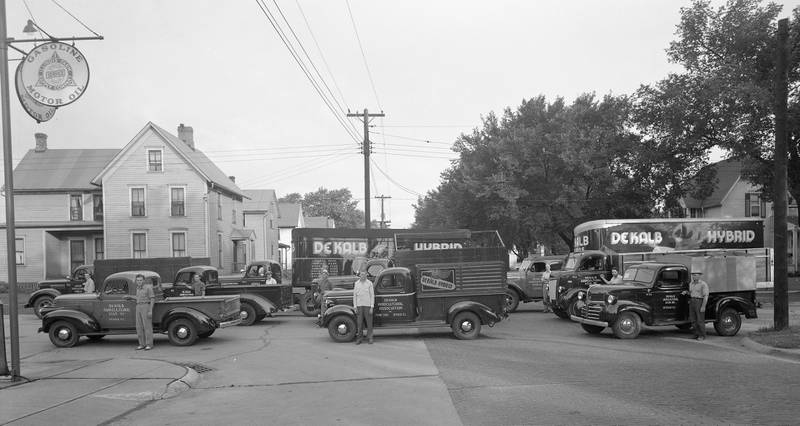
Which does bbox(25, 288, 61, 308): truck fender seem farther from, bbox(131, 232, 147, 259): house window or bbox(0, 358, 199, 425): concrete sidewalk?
bbox(131, 232, 147, 259): house window

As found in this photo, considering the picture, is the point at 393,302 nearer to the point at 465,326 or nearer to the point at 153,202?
the point at 465,326

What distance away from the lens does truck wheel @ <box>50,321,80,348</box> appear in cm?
1457

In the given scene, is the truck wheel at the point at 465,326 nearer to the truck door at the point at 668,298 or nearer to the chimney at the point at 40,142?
the truck door at the point at 668,298

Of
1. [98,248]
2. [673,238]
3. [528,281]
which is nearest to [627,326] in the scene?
[528,281]

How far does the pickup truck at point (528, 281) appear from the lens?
21.9 m

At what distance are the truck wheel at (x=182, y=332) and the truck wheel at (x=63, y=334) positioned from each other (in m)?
2.40

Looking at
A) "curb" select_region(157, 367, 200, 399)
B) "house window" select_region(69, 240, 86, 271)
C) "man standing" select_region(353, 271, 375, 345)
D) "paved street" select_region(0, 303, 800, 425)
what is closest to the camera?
"paved street" select_region(0, 303, 800, 425)

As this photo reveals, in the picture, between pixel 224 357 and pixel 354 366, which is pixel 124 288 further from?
pixel 354 366

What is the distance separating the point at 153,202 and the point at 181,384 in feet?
97.4

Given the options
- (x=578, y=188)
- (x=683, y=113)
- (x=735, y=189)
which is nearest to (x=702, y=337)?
(x=683, y=113)

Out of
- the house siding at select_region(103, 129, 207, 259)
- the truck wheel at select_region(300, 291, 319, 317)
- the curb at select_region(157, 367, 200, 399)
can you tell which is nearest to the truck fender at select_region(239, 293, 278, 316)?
the truck wheel at select_region(300, 291, 319, 317)

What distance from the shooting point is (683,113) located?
27.3 meters

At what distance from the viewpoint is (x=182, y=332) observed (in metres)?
14.4

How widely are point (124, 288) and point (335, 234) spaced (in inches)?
421
